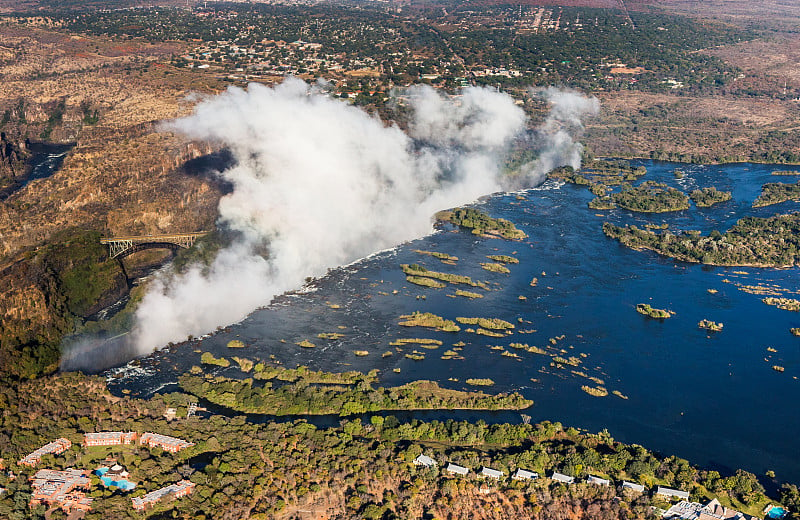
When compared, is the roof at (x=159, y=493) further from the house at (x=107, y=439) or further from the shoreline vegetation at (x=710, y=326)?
the shoreline vegetation at (x=710, y=326)

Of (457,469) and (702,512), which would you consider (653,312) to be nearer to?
(702,512)

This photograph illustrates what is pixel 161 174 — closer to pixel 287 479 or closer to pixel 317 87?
pixel 317 87

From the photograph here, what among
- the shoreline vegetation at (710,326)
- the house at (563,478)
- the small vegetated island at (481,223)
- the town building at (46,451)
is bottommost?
the town building at (46,451)

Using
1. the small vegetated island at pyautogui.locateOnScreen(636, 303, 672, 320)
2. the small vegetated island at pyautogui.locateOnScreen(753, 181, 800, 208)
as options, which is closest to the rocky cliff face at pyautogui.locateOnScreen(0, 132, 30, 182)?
the small vegetated island at pyautogui.locateOnScreen(636, 303, 672, 320)

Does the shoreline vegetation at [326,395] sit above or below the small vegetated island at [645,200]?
below

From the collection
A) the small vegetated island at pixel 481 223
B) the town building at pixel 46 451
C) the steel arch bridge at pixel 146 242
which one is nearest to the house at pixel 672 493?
the town building at pixel 46 451

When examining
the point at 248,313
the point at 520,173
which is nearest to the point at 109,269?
the point at 248,313

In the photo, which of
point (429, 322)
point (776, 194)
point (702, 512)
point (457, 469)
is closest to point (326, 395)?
point (457, 469)
